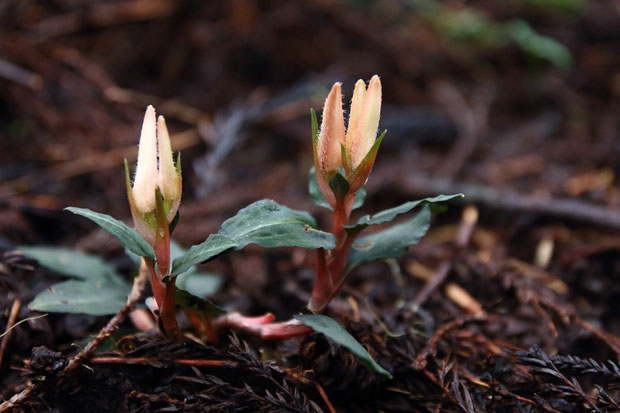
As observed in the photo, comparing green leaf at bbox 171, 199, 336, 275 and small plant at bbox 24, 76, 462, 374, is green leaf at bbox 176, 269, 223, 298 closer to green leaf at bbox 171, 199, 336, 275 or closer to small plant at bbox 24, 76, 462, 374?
small plant at bbox 24, 76, 462, 374

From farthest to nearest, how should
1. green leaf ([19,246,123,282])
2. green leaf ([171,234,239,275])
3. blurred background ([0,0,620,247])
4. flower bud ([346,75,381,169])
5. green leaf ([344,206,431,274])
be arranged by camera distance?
blurred background ([0,0,620,247]) < green leaf ([19,246,123,282]) < green leaf ([344,206,431,274]) < flower bud ([346,75,381,169]) < green leaf ([171,234,239,275])

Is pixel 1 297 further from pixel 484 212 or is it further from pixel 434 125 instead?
pixel 434 125

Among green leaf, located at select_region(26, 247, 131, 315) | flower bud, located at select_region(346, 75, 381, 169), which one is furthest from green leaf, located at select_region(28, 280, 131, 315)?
flower bud, located at select_region(346, 75, 381, 169)

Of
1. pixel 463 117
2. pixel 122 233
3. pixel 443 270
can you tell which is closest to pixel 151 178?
pixel 122 233

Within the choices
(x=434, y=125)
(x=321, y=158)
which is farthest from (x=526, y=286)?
(x=434, y=125)

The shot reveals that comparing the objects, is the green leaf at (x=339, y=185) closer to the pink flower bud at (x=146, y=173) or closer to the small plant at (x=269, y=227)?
the small plant at (x=269, y=227)
